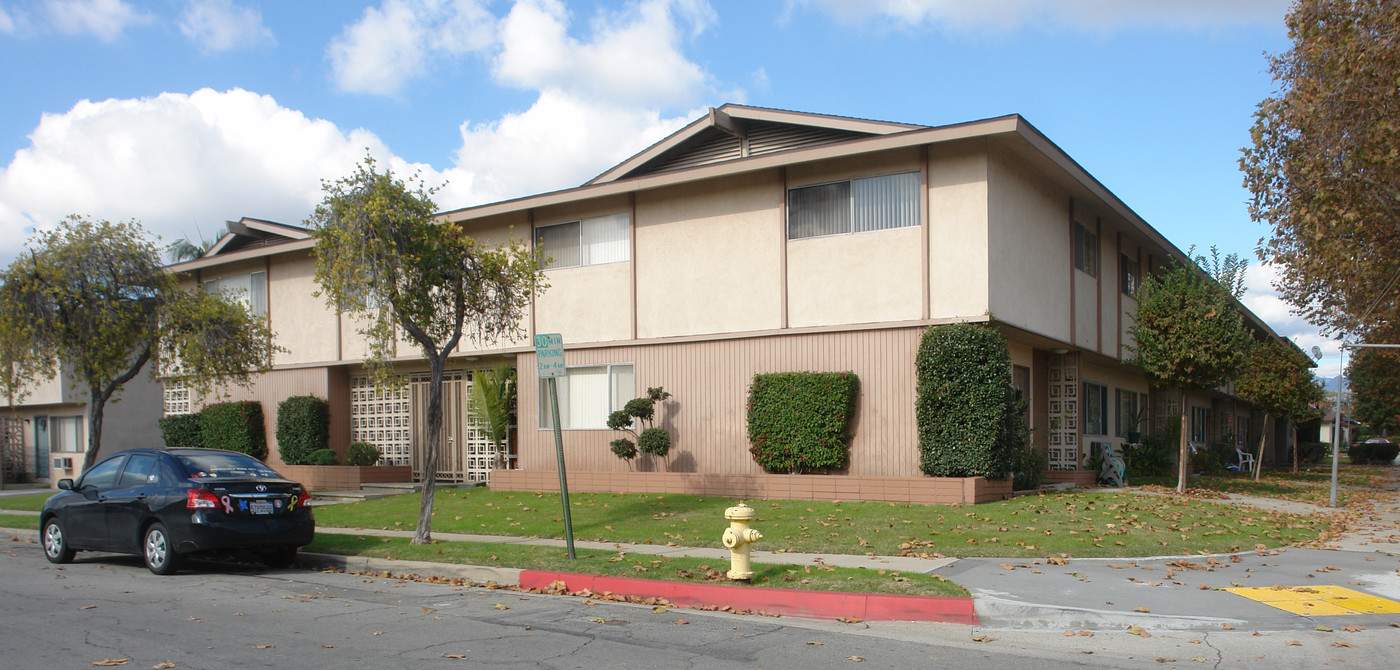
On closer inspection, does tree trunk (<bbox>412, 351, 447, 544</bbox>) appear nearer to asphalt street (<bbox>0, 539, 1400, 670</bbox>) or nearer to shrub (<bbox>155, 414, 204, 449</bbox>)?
asphalt street (<bbox>0, 539, 1400, 670</bbox>)

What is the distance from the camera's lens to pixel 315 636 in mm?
7836

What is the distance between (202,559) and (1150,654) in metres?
11.8

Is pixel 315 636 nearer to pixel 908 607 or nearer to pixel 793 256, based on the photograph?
pixel 908 607

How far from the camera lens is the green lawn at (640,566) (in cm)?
918

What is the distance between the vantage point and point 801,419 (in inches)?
685

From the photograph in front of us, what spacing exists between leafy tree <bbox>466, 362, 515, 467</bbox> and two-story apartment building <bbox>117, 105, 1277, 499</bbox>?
0.56 meters

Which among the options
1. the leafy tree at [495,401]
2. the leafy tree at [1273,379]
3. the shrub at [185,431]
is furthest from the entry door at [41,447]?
Answer: the leafy tree at [1273,379]

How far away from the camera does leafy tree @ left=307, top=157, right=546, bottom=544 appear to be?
42.3ft

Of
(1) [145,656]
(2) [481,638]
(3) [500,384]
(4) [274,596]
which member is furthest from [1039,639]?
(3) [500,384]

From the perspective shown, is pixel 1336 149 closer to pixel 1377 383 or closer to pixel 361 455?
pixel 361 455

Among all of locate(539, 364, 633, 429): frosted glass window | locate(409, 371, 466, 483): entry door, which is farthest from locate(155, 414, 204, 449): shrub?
locate(539, 364, 633, 429): frosted glass window

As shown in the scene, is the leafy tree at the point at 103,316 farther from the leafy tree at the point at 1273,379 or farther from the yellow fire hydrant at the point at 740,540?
the leafy tree at the point at 1273,379

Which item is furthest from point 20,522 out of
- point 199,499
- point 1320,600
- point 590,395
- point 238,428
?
point 1320,600

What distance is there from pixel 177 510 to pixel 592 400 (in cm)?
975
